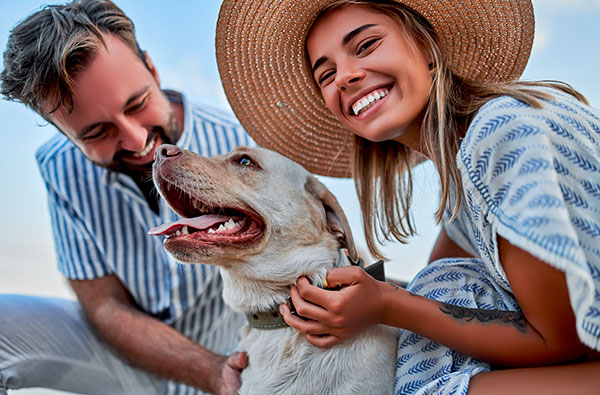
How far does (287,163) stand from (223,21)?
0.71 m

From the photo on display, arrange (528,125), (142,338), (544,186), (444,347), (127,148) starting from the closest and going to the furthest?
1. (544,186)
2. (528,125)
3. (444,347)
4. (127,148)
5. (142,338)

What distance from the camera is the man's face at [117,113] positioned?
2428 millimetres

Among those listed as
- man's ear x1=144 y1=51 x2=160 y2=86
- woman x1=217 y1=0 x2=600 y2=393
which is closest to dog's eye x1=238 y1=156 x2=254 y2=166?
woman x1=217 y1=0 x2=600 y2=393

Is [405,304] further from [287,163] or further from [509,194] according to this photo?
[287,163]

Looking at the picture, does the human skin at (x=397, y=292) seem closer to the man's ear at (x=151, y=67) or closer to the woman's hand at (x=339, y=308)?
the woman's hand at (x=339, y=308)

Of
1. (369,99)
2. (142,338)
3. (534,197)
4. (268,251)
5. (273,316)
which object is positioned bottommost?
(142,338)

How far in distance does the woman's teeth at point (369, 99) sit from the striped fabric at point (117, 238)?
1.34 m

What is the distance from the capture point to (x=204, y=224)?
185cm

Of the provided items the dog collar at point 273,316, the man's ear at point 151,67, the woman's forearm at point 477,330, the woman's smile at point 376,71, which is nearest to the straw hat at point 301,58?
the woman's smile at point 376,71

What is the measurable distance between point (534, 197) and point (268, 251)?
946mm

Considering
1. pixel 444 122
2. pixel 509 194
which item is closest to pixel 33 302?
pixel 444 122

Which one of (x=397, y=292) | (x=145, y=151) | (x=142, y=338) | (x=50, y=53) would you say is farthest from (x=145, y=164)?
(x=397, y=292)

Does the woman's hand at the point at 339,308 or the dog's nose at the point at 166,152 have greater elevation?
the dog's nose at the point at 166,152

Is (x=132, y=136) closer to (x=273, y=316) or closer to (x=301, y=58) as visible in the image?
(x=301, y=58)
